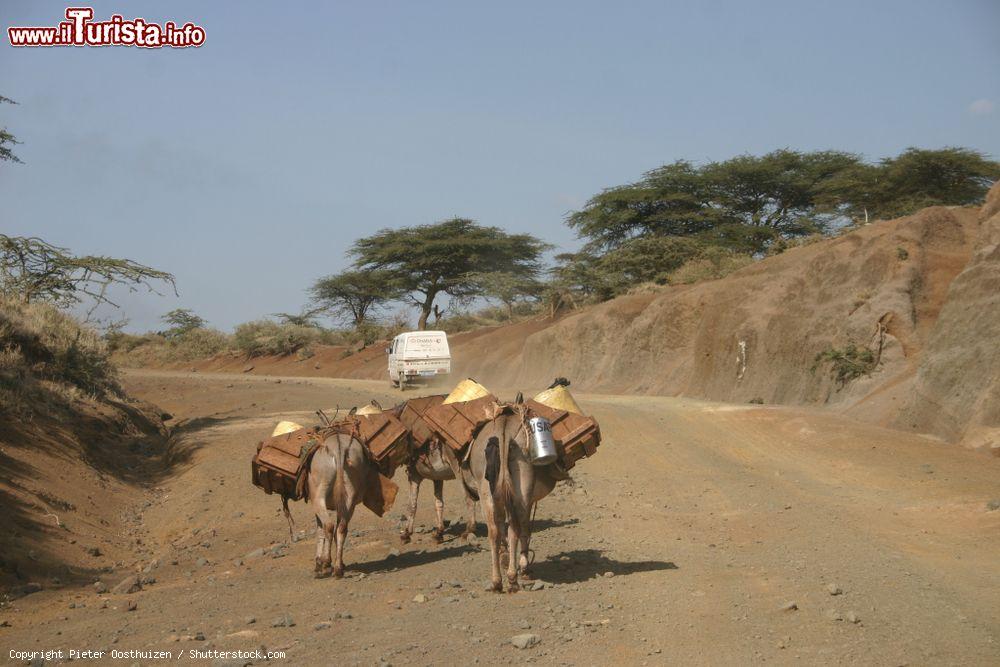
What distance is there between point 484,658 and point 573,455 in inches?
108

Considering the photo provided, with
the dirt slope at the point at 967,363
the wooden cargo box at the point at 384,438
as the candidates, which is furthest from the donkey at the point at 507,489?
the dirt slope at the point at 967,363

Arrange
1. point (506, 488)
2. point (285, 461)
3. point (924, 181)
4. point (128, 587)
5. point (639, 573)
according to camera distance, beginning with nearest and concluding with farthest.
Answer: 1. point (506, 488)
2. point (639, 573)
3. point (128, 587)
4. point (285, 461)
5. point (924, 181)

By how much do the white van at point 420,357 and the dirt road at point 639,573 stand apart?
16.2 metres

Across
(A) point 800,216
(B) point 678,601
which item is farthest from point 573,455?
(A) point 800,216

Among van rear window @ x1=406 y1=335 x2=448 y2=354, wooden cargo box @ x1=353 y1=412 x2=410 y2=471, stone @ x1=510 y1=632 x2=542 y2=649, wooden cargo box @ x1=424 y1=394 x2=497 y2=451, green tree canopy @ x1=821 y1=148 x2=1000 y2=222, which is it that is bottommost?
stone @ x1=510 y1=632 x2=542 y2=649

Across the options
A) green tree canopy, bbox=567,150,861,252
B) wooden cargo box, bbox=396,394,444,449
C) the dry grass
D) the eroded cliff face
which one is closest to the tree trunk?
green tree canopy, bbox=567,150,861,252

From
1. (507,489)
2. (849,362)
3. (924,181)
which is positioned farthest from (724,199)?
(507,489)

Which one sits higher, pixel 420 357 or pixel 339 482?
pixel 420 357

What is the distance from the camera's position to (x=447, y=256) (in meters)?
58.2

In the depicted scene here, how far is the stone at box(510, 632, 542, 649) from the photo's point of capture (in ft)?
21.1

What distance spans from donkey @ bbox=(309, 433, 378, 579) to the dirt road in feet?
1.50

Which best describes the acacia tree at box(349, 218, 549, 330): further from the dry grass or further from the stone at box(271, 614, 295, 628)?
the stone at box(271, 614, 295, 628)

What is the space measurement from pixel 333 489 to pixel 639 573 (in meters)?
3.21

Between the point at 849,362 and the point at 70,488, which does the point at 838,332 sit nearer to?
the point at 849,362
